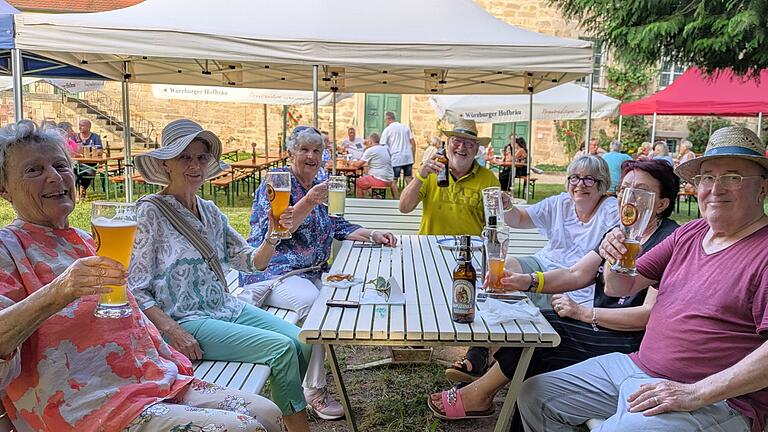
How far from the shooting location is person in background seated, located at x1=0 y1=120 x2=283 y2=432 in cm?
167

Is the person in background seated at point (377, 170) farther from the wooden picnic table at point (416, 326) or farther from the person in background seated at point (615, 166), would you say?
the wooden picnic table at point (416, 326)

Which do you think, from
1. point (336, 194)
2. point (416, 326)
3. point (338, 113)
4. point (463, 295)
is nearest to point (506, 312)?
point (463, 295)

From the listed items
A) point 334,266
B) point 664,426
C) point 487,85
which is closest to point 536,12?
point 487,85

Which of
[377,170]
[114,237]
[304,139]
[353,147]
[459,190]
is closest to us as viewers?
[114,237]

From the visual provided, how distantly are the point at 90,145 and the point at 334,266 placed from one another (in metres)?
10.2

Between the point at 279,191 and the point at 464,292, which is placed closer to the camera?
the point at 464,292

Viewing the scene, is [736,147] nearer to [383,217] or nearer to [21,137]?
[21,137]

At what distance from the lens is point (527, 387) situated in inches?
90.8

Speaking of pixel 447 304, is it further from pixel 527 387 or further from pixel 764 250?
pixel 764 250

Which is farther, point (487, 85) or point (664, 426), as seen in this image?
point (487, 85)

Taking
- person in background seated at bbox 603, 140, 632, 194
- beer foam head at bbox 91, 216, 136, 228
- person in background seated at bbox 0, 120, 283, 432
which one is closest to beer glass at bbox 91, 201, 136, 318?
beer foam head at bbox 91, 216, 136, 228

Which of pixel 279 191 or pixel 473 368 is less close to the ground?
pixel 279 191

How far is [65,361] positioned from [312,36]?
2814mm

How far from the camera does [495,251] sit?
7.32ft
